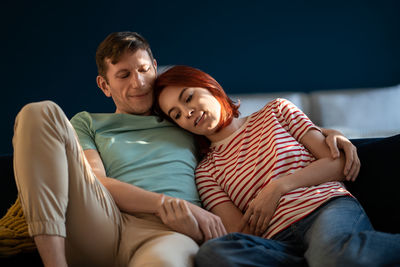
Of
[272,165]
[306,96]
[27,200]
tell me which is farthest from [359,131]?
[27,200]

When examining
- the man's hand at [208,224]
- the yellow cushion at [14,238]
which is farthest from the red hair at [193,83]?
the yellow cushion at [14,238]

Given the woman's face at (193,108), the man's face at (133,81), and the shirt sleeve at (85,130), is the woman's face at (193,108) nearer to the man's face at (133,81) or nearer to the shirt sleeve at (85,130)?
the man's face at (133,81)

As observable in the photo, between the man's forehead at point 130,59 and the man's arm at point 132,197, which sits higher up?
the man's forehead at point 130,59

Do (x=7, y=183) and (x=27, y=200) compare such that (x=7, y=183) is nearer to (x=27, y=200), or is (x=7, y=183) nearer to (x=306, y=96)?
(x=27, y=200)

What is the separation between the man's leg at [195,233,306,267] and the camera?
3.36ft

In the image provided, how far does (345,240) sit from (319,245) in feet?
0.20

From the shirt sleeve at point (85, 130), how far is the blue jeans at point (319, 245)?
1.84 ft

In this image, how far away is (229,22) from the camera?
9.35 feet

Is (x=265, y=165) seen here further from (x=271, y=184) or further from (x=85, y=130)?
(x=85, y=130)

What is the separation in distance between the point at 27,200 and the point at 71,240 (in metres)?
0.18

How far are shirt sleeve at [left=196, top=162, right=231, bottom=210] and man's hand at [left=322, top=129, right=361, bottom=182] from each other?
1.19ft

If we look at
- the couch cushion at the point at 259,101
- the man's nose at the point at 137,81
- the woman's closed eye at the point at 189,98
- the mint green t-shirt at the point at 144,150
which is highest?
the man's nose at the point at 137,81

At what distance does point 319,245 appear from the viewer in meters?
1.03

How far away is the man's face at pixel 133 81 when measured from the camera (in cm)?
153
